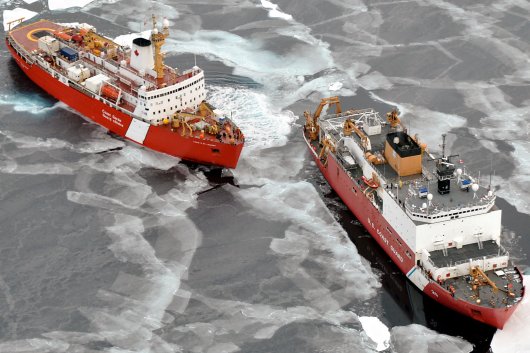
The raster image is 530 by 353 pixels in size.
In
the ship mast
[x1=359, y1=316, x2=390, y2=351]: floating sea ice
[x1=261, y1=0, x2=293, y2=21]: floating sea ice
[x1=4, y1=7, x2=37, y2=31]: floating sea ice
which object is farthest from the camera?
[x1=4, y1=7, x2=37, y2=31]: floating sea ice

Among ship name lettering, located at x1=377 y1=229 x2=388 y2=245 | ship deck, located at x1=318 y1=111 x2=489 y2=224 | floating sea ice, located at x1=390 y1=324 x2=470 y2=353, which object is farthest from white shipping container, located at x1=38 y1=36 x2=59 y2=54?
floating sea ice, located at x1=390 y1=324 x2=470 y2=353

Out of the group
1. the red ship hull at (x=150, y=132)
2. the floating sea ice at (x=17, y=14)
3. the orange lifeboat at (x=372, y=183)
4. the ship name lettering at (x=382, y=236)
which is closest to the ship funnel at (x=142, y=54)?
the red ship hull at (x=150, y=132)

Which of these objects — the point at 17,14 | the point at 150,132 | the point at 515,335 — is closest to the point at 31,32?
the point at 17,14

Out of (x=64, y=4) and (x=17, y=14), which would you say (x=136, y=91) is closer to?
(x=64, y=4)

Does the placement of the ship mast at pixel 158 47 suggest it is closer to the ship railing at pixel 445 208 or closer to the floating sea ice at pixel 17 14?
the floating sea ice at pixel 17 14

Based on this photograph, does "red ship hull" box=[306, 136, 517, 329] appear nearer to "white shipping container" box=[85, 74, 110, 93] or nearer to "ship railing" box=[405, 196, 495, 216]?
"ship railing" box=[405, 196, 495, 216]

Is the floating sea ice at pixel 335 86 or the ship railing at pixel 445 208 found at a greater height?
the ship railing at pixel 445 208
